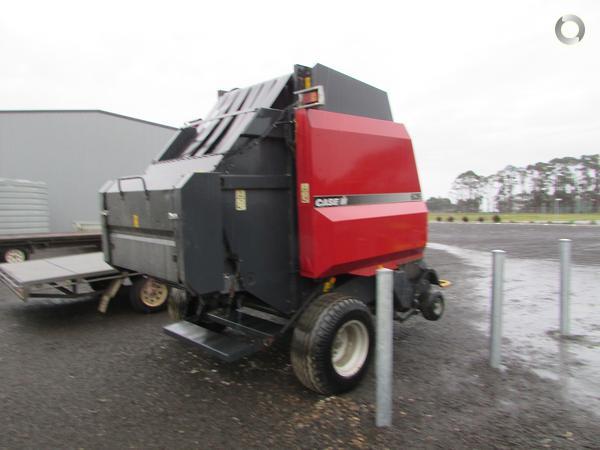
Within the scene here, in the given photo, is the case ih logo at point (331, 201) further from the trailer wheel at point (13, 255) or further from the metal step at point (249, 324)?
the trailer wheel at point (13, 255)

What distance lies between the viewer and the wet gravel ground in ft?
9.54

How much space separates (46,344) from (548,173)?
6772 centimetres

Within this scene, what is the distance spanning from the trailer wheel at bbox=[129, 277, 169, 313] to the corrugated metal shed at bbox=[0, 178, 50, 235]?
7156 millimetres

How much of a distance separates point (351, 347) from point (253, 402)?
101 centimetres

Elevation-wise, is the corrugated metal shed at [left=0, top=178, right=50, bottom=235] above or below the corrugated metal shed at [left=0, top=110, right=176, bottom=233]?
below

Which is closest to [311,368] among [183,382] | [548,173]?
[183,382]

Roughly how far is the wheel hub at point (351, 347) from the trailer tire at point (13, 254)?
9275 mm

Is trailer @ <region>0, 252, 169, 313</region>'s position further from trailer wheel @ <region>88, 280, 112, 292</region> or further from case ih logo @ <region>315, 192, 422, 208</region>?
case ih logo @ <region>315, 192, 422, 208</region>

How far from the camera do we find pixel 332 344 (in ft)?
11.3

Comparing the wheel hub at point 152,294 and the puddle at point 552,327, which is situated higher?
the wheel hub at point 152,294

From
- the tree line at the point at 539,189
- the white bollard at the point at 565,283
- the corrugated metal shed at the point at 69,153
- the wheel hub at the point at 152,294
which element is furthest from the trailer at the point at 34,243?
the tree line at the point at 539,189

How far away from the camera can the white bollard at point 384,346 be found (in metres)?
2.98

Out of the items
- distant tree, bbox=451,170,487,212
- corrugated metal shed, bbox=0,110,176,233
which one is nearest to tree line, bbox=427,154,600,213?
distant tree, bbox=451,170,487,212

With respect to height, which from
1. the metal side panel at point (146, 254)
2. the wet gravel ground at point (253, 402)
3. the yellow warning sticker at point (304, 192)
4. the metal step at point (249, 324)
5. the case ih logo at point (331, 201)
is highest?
the yellow warning sticker at point (304, 192)
